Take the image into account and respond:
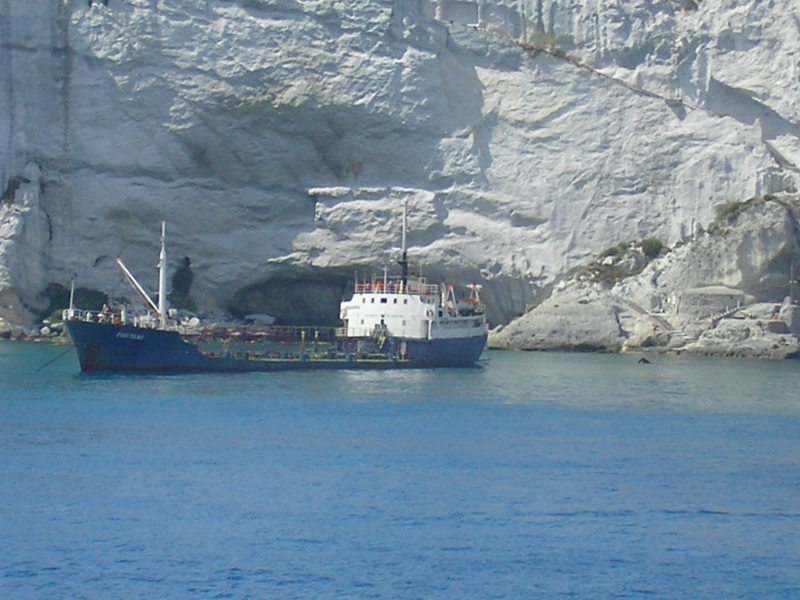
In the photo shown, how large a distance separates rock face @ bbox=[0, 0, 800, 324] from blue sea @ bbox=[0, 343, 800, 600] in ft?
78.6

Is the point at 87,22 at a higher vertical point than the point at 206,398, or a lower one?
higher

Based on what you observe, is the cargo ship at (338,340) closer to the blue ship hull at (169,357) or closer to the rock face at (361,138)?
the blue ship hull at (169,357)

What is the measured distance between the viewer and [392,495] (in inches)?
1009

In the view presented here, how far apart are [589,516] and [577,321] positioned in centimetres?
3928

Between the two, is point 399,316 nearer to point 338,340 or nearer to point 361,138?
point 338,340

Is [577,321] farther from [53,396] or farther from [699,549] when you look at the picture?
[699,549]

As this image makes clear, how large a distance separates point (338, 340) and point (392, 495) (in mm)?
28184

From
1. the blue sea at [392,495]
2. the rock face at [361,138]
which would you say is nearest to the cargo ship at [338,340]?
the blue sea at [392,495]

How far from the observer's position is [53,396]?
Answer: 132 feet

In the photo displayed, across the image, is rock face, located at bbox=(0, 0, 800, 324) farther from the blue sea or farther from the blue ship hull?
the blue sea

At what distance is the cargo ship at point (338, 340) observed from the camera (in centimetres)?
4712

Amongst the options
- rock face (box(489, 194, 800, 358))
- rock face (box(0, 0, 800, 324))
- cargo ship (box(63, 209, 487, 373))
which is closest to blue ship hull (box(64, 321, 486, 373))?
cargo ship (box(63, 209, 487, 373))

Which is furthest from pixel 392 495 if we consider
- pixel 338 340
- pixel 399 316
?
pixel 399 316

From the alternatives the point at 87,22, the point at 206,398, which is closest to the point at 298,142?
the point at 87,22
